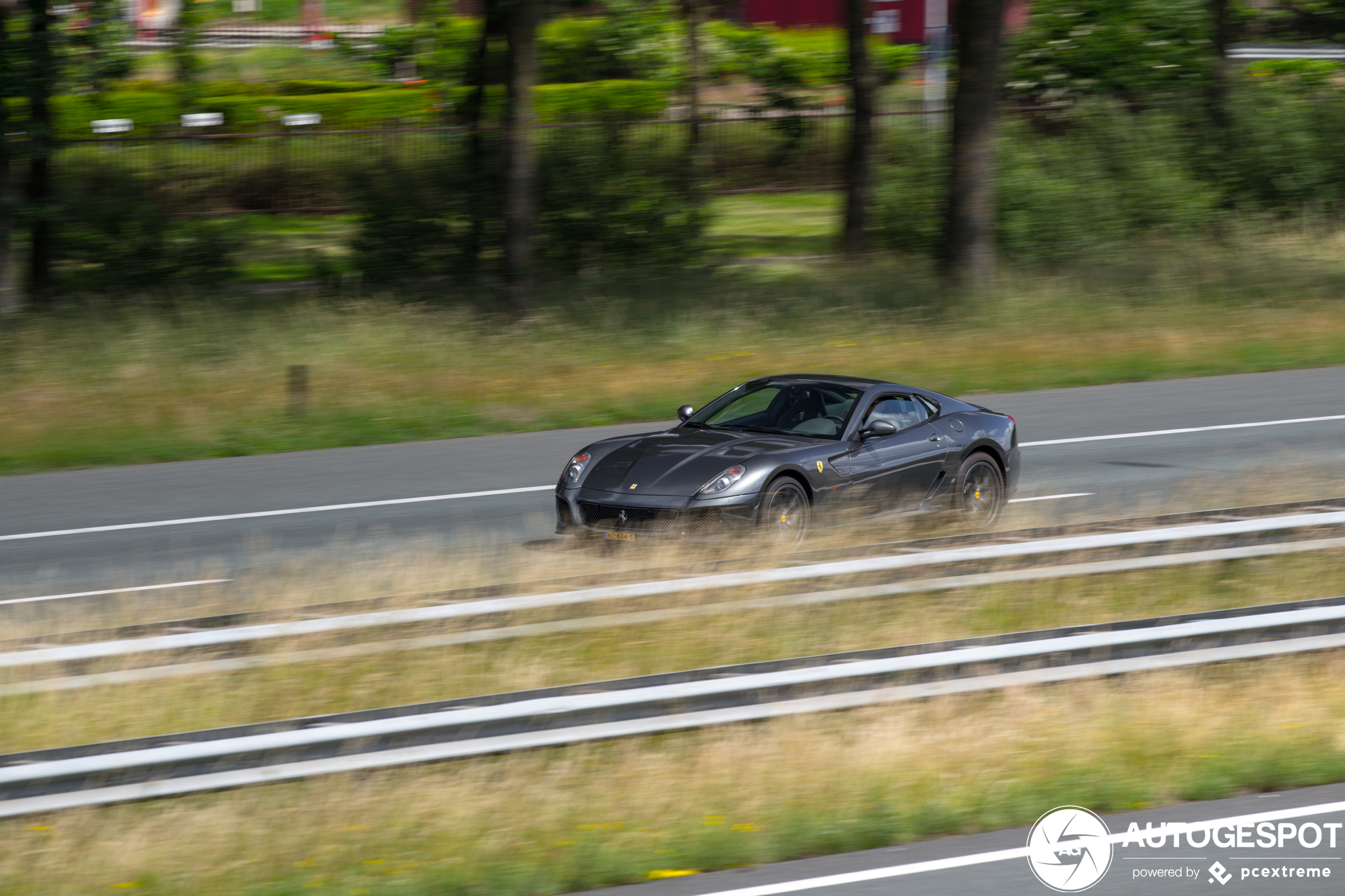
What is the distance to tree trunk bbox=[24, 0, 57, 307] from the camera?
76.9 feet

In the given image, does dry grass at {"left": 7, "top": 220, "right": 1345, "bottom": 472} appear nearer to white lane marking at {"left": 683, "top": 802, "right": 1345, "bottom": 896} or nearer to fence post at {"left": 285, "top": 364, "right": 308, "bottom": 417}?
fence post at {"left": 285, "top": 364, "right": 308, "bottom": 417}

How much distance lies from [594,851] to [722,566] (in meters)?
3.31

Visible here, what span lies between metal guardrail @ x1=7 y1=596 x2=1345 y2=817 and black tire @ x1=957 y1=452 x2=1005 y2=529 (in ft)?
13.1

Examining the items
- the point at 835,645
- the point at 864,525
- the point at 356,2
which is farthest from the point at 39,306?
the point at 356,2

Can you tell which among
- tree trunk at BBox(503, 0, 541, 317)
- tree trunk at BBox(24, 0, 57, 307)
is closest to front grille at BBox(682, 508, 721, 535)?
tree trunk at BBox(503, 0, 541, 317)

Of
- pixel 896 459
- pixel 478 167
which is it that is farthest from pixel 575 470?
pixel 478 167

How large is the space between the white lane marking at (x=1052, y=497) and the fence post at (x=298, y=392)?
28.2ft

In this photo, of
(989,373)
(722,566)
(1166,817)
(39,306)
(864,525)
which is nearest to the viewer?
(1166,817)

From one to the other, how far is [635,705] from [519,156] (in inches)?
710

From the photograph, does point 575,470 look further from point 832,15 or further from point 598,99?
point 832,15

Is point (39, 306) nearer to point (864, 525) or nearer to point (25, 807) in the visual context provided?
point (864, 525)

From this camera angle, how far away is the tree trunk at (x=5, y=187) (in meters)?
22.9

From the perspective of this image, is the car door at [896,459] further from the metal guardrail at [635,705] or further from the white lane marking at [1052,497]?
the metal guardrail at [635,705]

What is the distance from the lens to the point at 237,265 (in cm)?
2750
